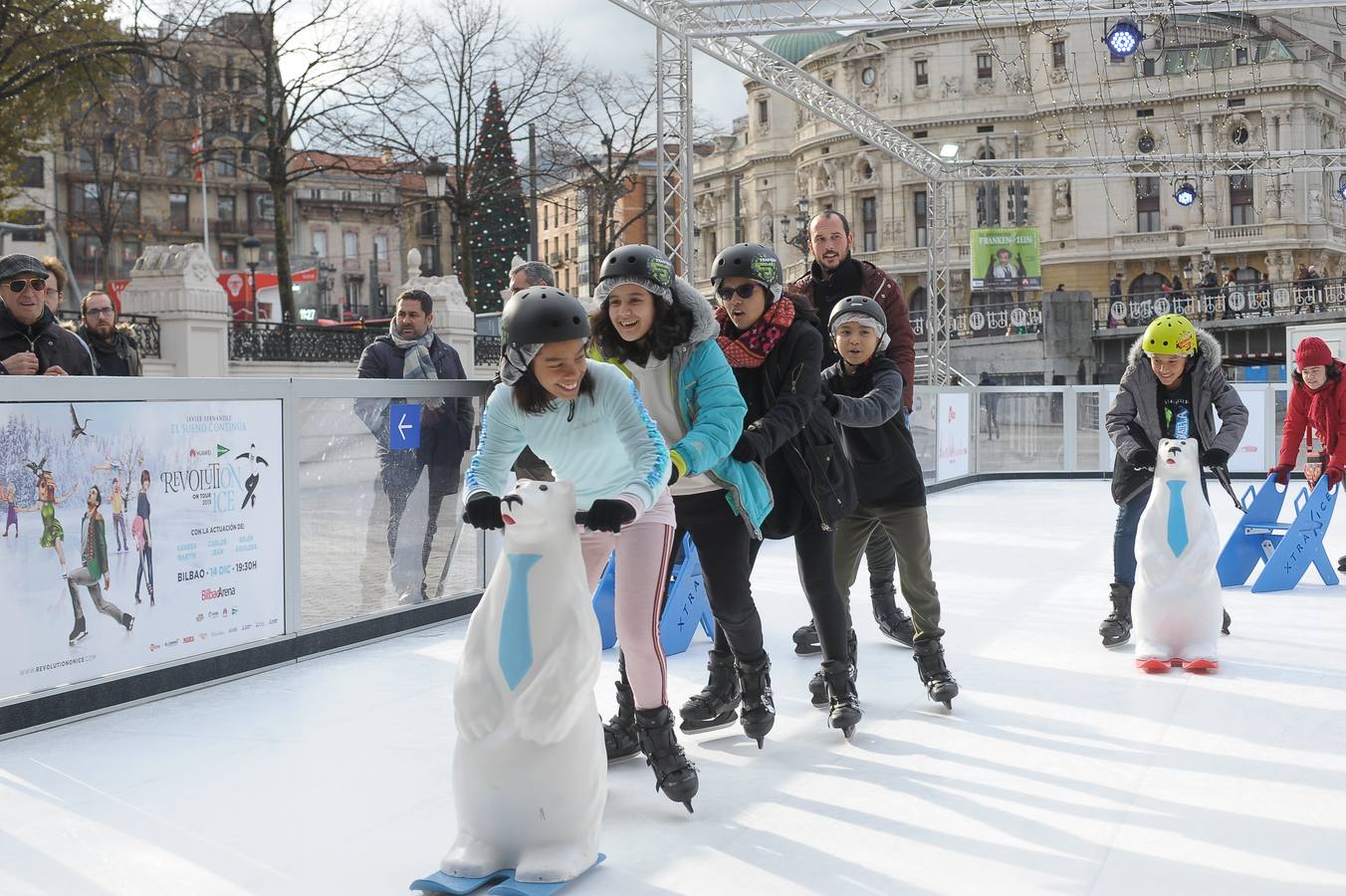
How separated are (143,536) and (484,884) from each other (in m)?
2.61

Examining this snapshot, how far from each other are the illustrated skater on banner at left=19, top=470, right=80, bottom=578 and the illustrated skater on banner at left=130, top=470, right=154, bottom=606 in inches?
12.8

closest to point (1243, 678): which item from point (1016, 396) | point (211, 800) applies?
point (211, 800)

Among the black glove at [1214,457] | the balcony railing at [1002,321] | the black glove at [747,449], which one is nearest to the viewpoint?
the black glove at [747,449]

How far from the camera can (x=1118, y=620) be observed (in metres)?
6.15

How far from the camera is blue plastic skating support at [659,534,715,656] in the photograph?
6082mm

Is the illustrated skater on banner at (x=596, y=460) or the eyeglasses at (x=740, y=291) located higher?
the eyeglasses at (x=740, y=291)

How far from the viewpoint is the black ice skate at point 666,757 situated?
140 inches

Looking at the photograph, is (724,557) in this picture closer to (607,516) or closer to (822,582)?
(822,582)

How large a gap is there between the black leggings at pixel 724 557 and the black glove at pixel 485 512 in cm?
90

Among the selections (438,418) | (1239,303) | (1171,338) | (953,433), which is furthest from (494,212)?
(1171,338)

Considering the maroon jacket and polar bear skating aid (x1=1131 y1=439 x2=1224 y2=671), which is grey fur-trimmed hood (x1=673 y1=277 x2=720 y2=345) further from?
polar bear skating aid (x1=1131 y1=439 x2=1224 y2=671)

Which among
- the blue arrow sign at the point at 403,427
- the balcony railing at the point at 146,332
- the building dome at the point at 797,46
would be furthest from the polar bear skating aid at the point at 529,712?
the building dome at the point at 797,46

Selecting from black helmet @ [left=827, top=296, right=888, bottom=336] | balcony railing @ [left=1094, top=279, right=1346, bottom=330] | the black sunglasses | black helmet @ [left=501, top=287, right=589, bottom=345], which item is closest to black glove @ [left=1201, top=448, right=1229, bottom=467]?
black helmet @ [left=827, top=296, right=888, bottom=336]

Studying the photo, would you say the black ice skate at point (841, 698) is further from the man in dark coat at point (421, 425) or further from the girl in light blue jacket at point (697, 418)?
the man in dark coat at point (421, 425)
